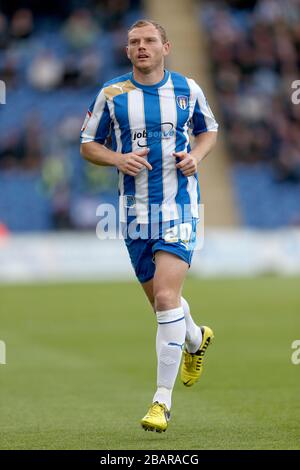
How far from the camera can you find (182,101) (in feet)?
22.4

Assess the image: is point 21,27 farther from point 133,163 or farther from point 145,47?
point 133,163

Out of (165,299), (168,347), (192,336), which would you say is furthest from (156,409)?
(192,336)

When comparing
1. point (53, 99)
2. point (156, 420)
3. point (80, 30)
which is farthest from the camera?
point (80, 30)

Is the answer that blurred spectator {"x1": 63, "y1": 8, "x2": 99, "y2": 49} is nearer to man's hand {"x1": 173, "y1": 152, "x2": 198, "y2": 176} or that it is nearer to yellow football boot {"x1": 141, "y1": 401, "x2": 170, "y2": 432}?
man's hand {"x1": 173, "y1": 152, "x2": 198, "y2": 176}

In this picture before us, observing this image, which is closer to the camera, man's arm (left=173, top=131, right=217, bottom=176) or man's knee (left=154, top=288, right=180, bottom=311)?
man's knee (left=154, top=288, right=180, bottom=311)

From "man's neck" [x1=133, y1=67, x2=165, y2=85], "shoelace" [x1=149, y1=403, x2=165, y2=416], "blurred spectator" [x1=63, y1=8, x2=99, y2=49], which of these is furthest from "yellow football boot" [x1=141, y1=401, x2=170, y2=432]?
"blurred spectator" [x1=63, y1=8, x2=99, y2=49]

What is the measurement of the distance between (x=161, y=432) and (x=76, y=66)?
20758 millimetres

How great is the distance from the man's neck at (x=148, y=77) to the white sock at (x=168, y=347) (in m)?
1.45

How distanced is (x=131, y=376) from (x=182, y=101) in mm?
3160

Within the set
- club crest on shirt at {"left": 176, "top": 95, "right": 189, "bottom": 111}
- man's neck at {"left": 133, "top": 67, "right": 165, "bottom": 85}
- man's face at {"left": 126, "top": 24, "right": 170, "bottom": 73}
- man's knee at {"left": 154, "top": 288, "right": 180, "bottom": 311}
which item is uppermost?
man's face at {"left": 126, "top": 24, "right": 170, "bottom": 73}

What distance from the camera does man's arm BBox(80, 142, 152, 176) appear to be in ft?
21.5

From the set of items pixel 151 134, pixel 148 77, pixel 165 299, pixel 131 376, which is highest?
pixel 148 77

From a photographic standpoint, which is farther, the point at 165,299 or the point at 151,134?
the point at 151,134

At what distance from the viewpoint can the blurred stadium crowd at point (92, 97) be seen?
2420 cm
